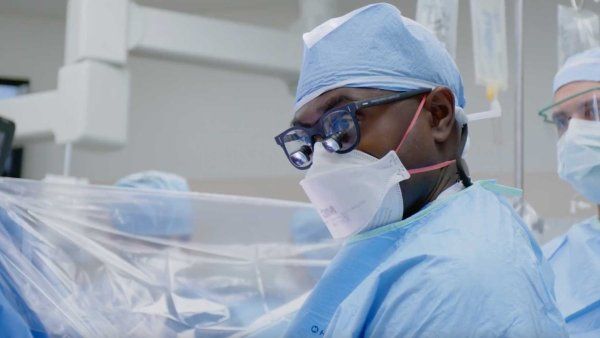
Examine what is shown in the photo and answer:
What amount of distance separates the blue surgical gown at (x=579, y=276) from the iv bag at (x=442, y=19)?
47 cm

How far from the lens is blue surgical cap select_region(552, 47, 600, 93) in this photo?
1.42 metres

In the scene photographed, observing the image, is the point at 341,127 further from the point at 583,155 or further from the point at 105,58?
the point at 105,58

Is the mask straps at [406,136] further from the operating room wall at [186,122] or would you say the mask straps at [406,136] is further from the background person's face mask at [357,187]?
the operating room wall at [186,122]

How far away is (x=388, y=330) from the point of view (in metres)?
0.70

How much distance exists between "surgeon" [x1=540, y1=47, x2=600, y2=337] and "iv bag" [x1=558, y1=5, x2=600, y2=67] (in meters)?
0.23

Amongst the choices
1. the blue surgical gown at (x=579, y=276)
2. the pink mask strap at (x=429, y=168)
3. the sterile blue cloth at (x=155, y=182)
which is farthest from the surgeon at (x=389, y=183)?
the sterile blue cloth at (x=155, y=182)

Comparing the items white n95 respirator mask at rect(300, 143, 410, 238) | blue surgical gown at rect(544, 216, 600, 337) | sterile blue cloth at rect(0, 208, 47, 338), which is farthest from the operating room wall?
white n95 respirator mask at rect(300, 143, 410, 238)

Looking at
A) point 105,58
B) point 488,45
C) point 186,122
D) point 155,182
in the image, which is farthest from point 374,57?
point 186,122

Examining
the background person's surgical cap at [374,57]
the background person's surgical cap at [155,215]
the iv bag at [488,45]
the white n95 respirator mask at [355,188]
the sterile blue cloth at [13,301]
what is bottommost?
the sterile blue cloth at [13,301]

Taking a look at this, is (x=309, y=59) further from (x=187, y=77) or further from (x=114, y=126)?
(x=187, y=77)

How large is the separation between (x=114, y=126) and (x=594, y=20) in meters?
1.25

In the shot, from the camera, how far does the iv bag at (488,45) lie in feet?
5.22

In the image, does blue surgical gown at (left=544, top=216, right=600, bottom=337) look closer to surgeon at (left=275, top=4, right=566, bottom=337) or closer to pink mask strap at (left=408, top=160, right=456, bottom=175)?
surgeon at (left=275, top=4, right=566, bottom=337)

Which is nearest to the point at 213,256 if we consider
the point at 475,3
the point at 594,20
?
the point at 475,3
